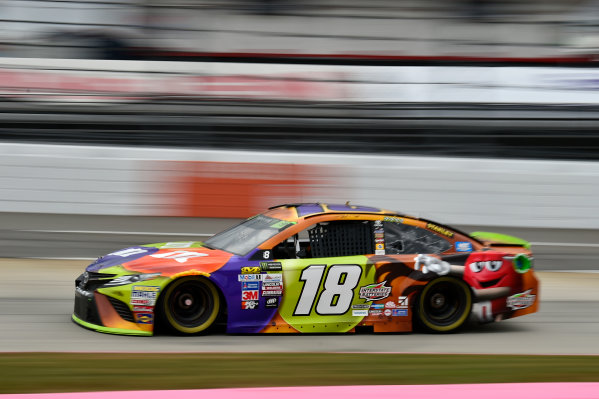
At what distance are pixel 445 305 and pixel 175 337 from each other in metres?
2.56

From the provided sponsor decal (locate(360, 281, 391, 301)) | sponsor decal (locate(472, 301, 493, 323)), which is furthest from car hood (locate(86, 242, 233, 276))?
sponsor decal (locate(472, 301, 493, 323))

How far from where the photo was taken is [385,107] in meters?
14.5

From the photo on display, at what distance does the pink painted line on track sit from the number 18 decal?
217 cm

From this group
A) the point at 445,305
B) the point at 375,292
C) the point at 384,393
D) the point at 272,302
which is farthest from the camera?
Result: the point at 445,305

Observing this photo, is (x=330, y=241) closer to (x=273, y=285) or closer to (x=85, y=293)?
(x=273, y=285)

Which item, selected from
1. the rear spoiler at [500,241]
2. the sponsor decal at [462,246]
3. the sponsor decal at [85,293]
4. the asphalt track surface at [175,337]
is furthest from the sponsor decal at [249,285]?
the rear spoiler at [500,241]

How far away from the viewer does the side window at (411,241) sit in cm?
752

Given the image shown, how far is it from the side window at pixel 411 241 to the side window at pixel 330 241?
0.61ft

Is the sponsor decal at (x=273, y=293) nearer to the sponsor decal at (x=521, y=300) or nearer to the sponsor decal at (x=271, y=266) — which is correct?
the sponsor decal at (x=271, y=266)

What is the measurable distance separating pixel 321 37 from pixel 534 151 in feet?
22.6

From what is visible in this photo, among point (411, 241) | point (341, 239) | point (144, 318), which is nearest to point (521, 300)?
point (411, 241)

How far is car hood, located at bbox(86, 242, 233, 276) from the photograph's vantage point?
6.89 metres

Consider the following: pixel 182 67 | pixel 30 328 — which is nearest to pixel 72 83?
pixel 182 67

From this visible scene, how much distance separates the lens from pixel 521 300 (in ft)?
25.7
